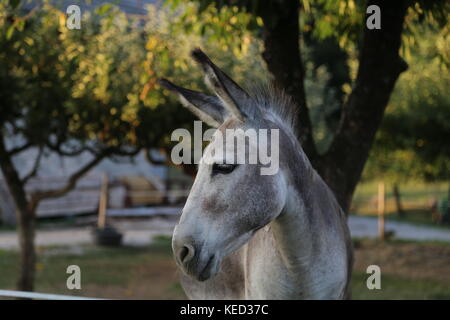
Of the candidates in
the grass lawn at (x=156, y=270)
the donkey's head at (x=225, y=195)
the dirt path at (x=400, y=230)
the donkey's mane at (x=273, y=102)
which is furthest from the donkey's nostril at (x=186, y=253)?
the dirt path at (x=400, y=230)

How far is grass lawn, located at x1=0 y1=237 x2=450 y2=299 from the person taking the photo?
1112 cm

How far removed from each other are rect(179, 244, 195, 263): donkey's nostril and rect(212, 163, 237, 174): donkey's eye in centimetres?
33

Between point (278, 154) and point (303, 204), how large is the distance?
0.30 meters

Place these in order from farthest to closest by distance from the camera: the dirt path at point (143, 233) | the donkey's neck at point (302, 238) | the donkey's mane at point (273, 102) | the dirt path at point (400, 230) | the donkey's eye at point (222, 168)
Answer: the dirt path at point (400, 230) → the dirt path at point (143, 233) → the donkey's mane at point (273, 102) → the donkey's neck at point (302, 238) → the donkey's eye at point (222, 168)

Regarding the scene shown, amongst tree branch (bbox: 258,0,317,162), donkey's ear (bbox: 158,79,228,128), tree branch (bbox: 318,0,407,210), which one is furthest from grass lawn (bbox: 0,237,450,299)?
donkey's ear (bbox: 158,79,228,128)

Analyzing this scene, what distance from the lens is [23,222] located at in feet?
35.2

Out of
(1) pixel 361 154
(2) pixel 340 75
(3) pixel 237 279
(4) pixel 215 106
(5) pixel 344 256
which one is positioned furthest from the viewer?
(2) pixel 340 75

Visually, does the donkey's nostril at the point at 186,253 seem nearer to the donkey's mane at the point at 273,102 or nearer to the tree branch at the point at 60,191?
the donkey's mane at the point at 273,102

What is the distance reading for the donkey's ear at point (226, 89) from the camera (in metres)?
2.32

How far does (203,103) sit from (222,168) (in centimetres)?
45

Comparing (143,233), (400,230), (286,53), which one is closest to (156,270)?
(143,233)
